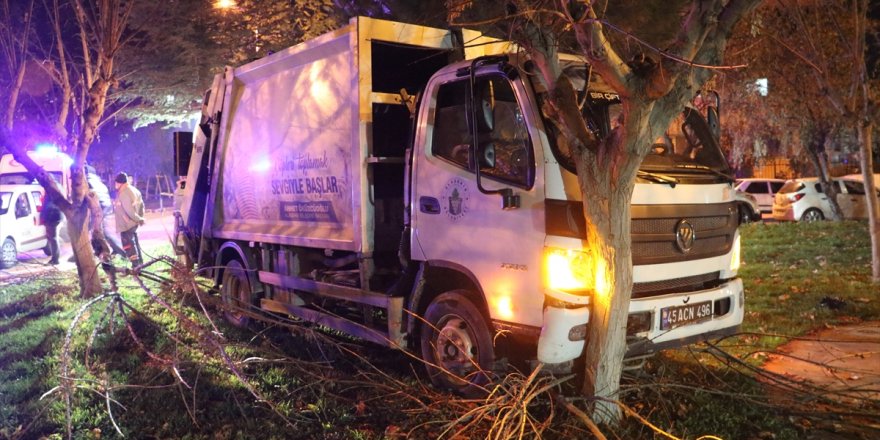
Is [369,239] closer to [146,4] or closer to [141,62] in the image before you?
[146,4]

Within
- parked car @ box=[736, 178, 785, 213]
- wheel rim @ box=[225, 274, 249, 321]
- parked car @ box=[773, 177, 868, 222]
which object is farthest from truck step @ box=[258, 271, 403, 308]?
parked car @ box=[736, 178, 785, 213]

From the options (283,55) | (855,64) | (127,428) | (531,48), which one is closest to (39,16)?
(283,55)

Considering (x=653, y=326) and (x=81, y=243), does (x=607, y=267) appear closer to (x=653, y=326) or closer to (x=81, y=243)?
(x=653, y=326)

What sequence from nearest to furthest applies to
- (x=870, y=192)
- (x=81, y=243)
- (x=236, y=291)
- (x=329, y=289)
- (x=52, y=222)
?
(x=329, y=289)
(x=236, y=291)
(x=870, y=192)
(x=81, y=243)
(x=52, y=222)

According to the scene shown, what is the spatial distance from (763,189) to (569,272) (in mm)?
23131

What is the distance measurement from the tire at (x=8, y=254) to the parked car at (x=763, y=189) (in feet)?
72.8

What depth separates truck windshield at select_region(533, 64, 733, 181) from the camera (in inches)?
196

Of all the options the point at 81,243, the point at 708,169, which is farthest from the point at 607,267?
the point at 81,243

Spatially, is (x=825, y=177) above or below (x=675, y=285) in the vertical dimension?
above

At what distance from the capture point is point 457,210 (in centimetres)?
527

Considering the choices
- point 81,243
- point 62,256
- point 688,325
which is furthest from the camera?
point 62,256

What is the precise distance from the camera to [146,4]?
44.2 feet

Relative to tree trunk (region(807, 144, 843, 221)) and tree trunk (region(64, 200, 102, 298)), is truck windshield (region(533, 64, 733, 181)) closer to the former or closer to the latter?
tree trunk (region(64, 200, 102, 298))

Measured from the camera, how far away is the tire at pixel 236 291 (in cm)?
827
